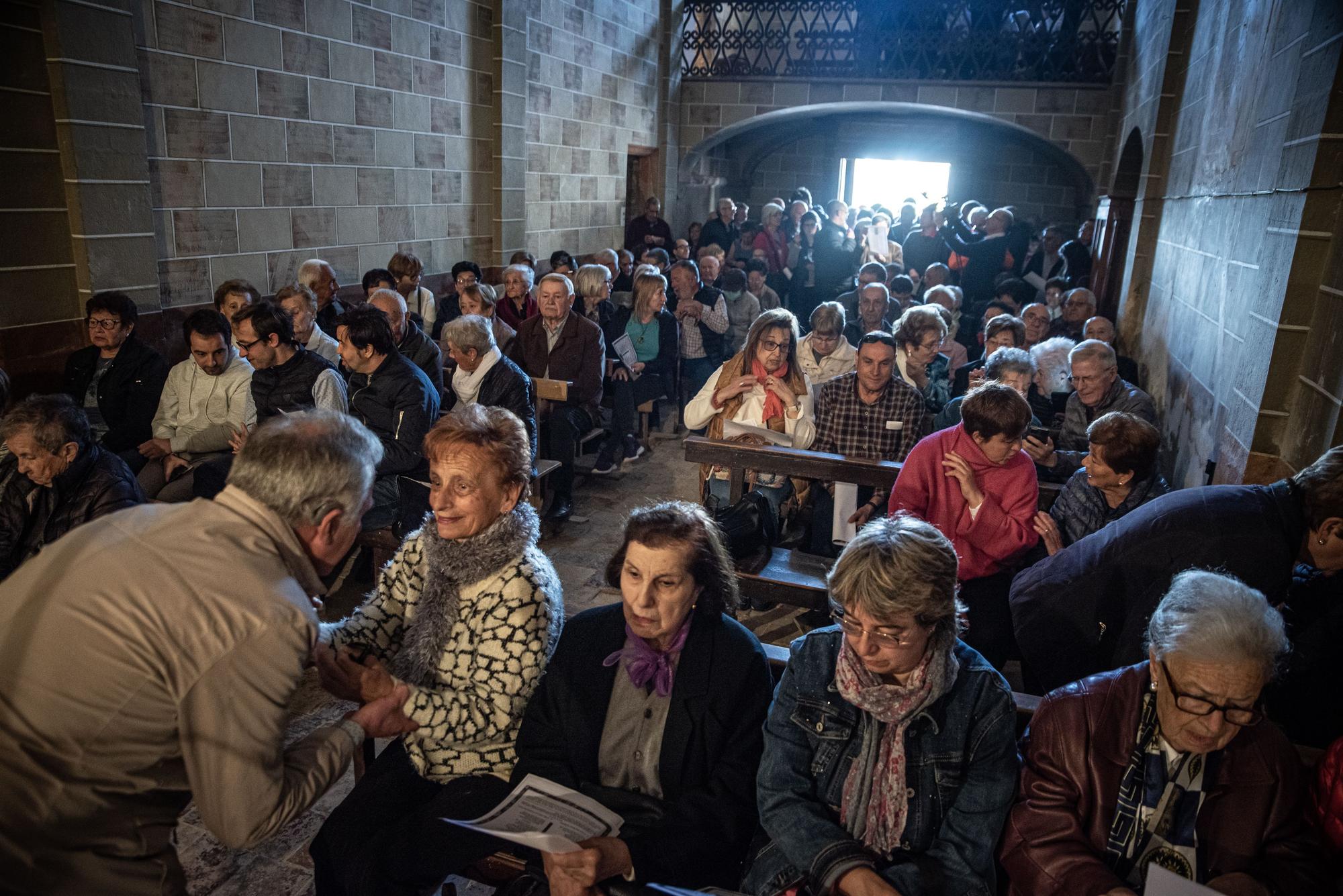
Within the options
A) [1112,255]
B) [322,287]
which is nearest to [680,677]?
[322,287]

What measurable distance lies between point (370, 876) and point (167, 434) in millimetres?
3225

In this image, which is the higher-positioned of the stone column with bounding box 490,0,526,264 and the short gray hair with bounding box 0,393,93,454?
the stone column with bounding box 490,0,526,264

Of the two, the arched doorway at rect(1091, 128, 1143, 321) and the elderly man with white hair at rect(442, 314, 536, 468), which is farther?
the arched doorway at rect(1091, 128, 1143, 321)

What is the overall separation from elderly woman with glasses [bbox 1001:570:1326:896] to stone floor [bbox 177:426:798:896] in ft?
5.90

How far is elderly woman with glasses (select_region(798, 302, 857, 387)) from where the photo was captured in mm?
5129

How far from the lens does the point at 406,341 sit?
4.94m

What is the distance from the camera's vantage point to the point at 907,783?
189 centimetres

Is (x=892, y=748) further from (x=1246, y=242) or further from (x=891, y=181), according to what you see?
(x=891, y=181)

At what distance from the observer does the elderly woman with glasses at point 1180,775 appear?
1.73 meters

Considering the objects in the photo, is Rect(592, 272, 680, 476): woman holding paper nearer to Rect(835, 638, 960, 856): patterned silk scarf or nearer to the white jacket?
the white jacket

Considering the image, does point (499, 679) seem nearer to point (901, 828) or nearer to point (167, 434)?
point (901, 828)

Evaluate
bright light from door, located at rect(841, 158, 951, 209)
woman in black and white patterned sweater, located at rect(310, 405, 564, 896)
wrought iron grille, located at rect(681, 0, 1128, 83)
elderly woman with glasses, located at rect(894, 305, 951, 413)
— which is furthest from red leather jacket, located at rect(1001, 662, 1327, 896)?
bright light from door, located at rect(841, 158, 951, 209)

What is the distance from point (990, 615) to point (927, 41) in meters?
11.0

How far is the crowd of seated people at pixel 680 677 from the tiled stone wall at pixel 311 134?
301 cm
